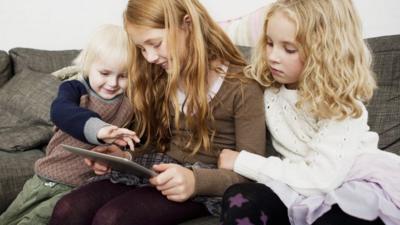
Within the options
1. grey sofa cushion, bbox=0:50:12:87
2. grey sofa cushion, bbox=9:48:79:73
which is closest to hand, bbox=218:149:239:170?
grey sofa cushion, bbox=9:48:79:73

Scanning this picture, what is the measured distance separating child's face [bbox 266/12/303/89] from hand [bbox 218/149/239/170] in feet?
0.74

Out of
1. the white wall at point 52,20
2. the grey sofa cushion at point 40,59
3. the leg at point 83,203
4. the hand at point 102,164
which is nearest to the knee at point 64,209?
the leg at point 83,203

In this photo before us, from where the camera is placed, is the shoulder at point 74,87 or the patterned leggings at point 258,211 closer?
the patterned leggings at point 258,211

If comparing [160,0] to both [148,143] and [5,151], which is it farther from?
[5,151]

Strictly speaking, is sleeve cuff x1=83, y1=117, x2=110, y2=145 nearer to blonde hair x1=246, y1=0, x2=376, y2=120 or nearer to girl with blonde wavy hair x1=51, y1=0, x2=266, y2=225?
girl with blonde wavy hair x1=51, y1=0, x2=266, y2=225

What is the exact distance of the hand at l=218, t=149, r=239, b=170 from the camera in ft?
3.82

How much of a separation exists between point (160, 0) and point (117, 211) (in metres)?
0.51

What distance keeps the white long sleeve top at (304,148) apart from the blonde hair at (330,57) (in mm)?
40

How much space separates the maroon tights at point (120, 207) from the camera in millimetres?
1058

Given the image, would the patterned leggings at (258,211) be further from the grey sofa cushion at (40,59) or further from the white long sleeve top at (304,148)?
the grey sofa cushion at (40,59)

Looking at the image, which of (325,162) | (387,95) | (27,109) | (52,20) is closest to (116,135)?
(325,162)

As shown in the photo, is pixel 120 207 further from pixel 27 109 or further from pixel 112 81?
pixel 27 109

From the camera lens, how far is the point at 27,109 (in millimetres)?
1933

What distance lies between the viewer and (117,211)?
1053mm
